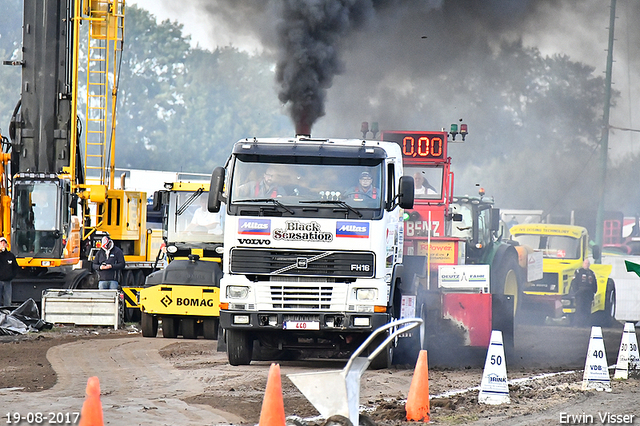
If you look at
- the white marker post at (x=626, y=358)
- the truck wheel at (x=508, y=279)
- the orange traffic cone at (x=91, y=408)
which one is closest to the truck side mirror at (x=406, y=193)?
the white marker post at (x=626, y=358)

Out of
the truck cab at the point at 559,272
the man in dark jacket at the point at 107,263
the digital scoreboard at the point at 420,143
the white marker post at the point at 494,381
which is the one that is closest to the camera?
the white marker post at the point at 494,381

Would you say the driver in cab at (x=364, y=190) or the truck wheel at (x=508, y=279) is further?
the truck wheel at (x=508, y=279)

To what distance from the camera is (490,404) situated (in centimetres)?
974

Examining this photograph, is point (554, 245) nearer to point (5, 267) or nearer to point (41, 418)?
point (5, 267)

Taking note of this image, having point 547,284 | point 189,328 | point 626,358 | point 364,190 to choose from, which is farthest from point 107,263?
point 626,358

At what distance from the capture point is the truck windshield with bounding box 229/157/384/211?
1204 centimetres

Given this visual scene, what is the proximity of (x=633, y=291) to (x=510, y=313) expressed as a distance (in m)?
11.1

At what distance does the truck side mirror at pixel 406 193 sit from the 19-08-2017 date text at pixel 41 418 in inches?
204

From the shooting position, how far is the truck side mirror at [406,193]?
12.1 meters

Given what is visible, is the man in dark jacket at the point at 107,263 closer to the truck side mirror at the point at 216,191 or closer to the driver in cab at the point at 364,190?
the truck side mirror at the point at 216,191

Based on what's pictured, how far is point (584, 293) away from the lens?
23359 millimetres

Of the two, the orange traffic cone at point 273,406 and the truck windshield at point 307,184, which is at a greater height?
the truck windshield at point 307,184

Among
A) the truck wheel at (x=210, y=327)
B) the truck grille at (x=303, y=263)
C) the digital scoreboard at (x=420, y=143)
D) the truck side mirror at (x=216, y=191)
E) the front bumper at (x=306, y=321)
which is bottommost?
the truck wheel at (x=210, y=327)

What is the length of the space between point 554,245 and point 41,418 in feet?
61.9
